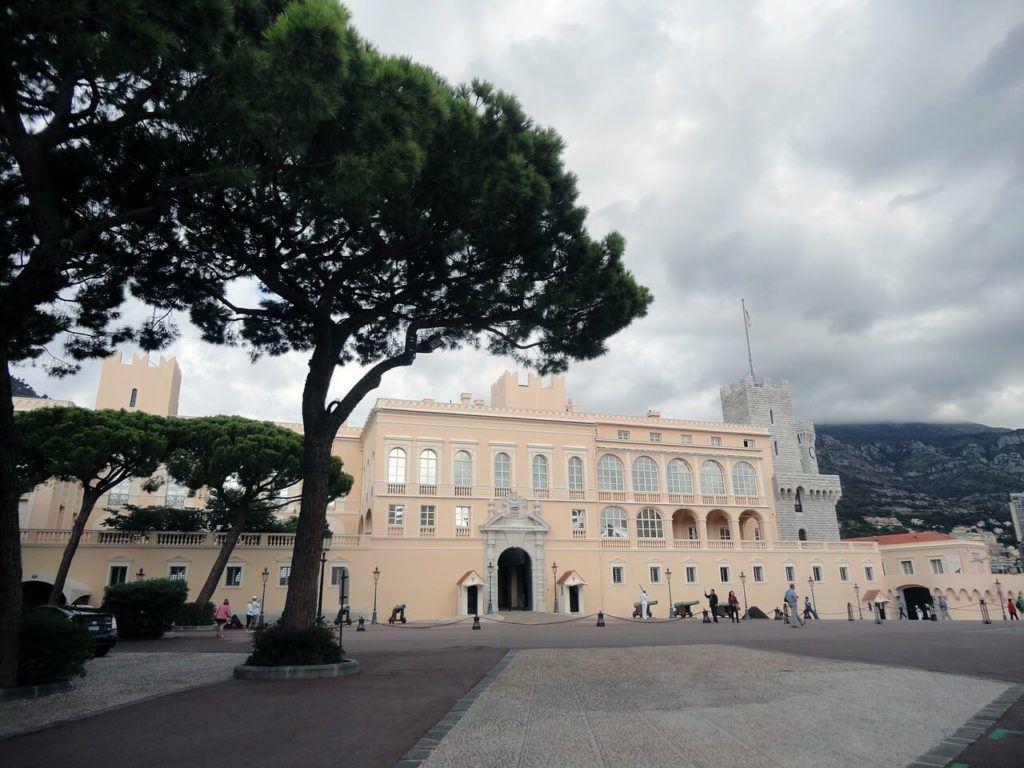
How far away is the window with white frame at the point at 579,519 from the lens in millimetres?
40531

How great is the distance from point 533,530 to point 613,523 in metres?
6.07

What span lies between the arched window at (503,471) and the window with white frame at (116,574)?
63.9 ft

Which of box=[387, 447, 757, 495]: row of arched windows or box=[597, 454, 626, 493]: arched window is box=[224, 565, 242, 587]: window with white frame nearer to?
box=[387, 447, 757, 495]: row of arched windows

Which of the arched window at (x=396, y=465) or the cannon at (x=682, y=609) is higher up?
the arched window at (x=396, y=465)

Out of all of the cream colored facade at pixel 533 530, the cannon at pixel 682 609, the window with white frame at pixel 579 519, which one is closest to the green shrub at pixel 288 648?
the cream colored facade at pixel 533 530

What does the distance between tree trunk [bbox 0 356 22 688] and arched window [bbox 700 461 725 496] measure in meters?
41.2

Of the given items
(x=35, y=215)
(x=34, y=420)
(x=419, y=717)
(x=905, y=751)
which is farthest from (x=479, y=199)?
(x=34, y=420)

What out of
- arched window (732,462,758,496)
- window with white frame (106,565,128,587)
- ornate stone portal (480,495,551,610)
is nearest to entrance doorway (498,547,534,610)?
ornate stone portal (480,495,551,610)

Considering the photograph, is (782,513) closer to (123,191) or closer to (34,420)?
(34,420)

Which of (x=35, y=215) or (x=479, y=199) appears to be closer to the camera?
(x=35, y=215)

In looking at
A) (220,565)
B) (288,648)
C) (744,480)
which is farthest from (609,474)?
(288,648)

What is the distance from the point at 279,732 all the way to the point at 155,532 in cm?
2959

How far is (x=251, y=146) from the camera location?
895 centimetres

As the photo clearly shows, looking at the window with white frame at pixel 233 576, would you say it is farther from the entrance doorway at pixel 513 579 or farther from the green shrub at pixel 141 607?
the entrance doorway at pixel 513 579
